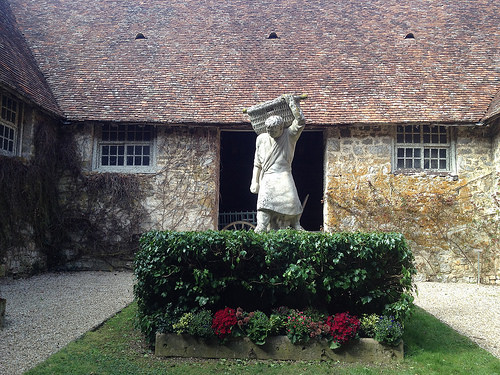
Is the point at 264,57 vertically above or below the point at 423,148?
above

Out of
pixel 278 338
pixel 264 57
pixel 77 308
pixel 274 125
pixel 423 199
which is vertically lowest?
pixel 77 308

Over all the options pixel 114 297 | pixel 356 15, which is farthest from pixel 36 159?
pixel 356 15

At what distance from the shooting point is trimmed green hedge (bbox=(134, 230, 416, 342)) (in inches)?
204

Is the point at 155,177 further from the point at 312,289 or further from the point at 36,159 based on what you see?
the point at 312,289

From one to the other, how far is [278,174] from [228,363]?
265cm

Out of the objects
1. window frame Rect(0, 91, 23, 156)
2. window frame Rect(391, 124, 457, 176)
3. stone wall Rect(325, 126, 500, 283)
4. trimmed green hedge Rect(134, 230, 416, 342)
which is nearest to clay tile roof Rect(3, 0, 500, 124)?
window frame Rect(391, 124, 457, 176)

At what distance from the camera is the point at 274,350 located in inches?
196

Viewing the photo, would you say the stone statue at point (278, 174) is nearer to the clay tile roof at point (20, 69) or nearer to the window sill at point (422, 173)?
the window sill at point (422, 173)

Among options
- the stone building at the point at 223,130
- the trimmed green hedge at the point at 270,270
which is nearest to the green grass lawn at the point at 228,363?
the trimmed green hedge at the point at 270,270

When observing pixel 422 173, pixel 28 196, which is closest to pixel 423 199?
pixel 422 173

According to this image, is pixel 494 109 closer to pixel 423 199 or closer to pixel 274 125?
pixel 423 199

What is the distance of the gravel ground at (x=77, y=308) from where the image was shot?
5508 mm

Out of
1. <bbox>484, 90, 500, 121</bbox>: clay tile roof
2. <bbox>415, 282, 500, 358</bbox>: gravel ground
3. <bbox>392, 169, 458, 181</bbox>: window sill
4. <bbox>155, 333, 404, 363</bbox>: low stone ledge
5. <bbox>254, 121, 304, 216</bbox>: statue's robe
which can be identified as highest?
<bbox>484, 90, 500, 121</bbox>: clay tile roof

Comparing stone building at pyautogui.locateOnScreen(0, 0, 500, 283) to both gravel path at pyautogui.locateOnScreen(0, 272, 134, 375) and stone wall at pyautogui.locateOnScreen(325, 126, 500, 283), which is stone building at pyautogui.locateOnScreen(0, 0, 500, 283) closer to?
stone wall at pyautogui.locateOnScreen(325, 126, 500, 283)
